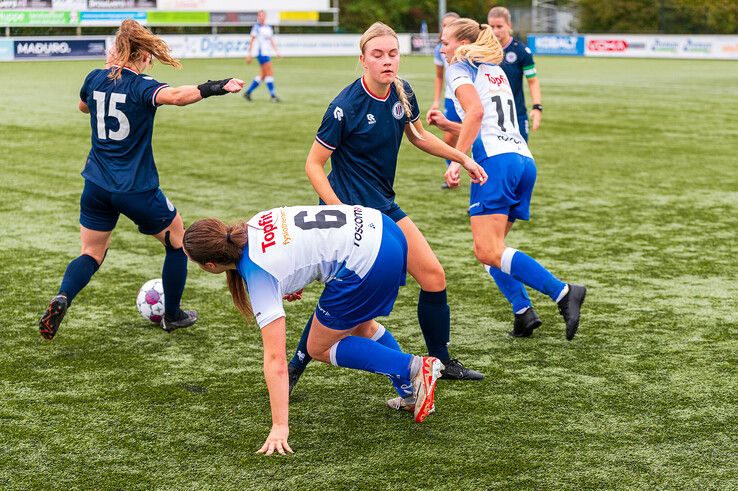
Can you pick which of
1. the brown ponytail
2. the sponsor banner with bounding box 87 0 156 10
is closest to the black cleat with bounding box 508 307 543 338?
the brown ponytail

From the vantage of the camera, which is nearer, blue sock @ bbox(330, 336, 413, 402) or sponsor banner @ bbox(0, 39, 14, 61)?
blue sock @ bbox(330, 336, 413, 402)

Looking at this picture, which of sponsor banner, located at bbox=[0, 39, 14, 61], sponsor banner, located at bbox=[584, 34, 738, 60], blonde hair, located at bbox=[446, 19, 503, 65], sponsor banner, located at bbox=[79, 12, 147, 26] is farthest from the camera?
sponsor banner, located at bbox=[79, 12, 147, 26]

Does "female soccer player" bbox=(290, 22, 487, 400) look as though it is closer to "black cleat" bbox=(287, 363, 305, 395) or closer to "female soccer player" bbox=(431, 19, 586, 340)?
"black cleat" bbox=(287, 363, 305, 395)

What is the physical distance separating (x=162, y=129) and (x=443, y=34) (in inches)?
458

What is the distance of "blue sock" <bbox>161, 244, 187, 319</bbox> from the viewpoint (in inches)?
261

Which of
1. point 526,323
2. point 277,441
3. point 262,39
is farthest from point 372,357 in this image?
point 262,39

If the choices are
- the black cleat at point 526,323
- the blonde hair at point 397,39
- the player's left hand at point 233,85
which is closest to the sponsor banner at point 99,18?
the black cleat at point 526,323

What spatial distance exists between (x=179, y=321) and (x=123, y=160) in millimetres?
1142

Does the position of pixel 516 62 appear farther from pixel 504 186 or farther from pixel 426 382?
pixel 426 382

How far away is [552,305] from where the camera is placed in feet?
24.2

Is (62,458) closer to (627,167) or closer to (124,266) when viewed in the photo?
(124,266)

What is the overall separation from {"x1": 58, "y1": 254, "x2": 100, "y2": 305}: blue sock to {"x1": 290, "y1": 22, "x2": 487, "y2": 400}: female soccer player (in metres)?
1.64

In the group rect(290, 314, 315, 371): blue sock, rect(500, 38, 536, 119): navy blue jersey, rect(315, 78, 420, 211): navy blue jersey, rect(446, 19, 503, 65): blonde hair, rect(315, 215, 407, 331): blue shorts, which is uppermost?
rect(446, 19, 503, 65): blonde hair

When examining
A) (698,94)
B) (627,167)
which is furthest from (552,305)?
(698,94)
